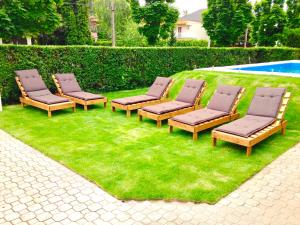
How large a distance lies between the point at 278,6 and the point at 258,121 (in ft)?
71.4

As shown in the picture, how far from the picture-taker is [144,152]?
6.56 metres

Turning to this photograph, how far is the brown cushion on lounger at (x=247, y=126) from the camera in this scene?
21.2ft

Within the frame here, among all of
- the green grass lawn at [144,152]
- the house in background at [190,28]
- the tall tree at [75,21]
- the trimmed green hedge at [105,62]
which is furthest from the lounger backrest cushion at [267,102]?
the house in background at [190,28]

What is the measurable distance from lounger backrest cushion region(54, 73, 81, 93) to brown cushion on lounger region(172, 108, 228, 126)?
18.3 feet

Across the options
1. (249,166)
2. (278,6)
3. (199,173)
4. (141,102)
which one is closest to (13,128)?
(141,102)

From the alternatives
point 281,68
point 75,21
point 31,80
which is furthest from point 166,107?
point 75,21

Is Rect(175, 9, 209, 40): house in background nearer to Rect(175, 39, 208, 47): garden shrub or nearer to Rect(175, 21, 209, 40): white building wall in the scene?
Rect(175, 21, 209, 40): white building wall

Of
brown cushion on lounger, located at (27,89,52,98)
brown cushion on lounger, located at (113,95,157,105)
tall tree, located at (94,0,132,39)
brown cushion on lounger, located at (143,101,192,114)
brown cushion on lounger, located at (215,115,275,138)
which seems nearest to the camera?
brown cushion on lounger, located at (215,115,275,138)

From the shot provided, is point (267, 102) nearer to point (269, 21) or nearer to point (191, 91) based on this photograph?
point (191, 91)

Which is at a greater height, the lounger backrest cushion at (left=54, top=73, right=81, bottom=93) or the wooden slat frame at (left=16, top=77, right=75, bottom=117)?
the lounger backrest cushion at (left=54, top=73, right=81, bottom=93)

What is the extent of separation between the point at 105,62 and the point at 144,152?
8374mm

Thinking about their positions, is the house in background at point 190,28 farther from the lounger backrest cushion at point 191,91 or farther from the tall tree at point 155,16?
the lounger backrest cushion at point 191,91

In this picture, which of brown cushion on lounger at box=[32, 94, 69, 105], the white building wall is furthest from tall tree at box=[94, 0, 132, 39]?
brown cushion on lounger at box=[32, 94, 69, 105]

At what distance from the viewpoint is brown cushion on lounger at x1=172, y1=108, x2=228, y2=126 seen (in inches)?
296
